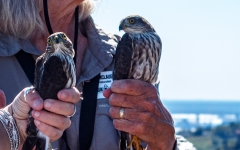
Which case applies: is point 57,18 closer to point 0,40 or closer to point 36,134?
point 0,40

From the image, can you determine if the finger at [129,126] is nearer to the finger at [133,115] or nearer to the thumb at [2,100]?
the finger at [133,115]

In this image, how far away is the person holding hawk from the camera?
170 inches

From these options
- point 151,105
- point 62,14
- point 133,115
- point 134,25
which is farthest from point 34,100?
point 62,14

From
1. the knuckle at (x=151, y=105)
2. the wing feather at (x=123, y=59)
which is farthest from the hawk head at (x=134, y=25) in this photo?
the knuckle at (x=151, y=105)

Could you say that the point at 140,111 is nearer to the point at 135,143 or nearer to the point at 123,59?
the point at 135,143

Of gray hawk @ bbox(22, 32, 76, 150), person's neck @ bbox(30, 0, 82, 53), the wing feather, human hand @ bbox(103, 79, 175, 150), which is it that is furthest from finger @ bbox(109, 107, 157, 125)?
person's neck @ bbox(30, 0, 82, 53)

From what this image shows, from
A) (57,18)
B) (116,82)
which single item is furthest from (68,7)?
(116,82)

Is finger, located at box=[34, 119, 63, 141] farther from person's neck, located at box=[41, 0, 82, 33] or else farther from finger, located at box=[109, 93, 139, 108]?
person's neck, located at box=[41, 0, 82, 33]

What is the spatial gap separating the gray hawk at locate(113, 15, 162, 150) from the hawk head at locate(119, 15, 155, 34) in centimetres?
2

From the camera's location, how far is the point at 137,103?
15.8ft

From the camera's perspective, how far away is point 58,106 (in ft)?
13.9

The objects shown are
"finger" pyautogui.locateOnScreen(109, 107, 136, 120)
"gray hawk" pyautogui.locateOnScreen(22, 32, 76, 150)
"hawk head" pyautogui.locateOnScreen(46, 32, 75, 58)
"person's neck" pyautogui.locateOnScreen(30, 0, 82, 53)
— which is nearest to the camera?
"gray hawk" pyautogui.locateOnScreen(22, 32, 76, 150)

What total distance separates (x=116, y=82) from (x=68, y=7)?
1216 mm

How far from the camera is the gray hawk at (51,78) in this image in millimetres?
4312
